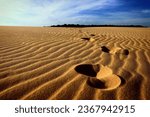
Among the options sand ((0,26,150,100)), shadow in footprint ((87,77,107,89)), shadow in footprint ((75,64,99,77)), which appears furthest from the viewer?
shadow in footprint ((75,64,99,77))

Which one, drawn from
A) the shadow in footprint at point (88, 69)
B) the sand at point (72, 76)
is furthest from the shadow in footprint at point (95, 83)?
the shadow in footprint at point (88, 69)

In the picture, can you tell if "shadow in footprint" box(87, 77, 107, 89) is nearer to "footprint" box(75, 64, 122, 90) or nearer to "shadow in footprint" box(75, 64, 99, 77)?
"footprint" box(75, 64, 122, 90)

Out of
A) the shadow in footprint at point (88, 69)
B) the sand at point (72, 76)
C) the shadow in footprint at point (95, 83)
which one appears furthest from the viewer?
the shadow in footprint at point (88, 69)

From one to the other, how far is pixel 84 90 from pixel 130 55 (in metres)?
1.85

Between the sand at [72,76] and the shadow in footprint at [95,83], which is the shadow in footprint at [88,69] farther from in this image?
the shadow in footprint at [95,83]

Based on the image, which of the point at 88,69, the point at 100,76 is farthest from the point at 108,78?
the point at 88,69

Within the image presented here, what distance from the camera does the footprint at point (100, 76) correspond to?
6.70 ft

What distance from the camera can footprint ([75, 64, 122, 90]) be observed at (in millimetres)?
2043

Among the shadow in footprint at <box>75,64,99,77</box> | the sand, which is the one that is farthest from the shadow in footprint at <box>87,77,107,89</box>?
the shadow in footprint at <box>75,64,99,77</box>

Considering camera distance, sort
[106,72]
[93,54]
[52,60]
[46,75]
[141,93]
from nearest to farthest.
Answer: [141,93]
[46,75]
[106,72]
[52,60]
[93,54]

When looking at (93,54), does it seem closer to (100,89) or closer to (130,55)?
(130,55)

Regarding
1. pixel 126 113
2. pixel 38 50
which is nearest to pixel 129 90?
pixel 126 113

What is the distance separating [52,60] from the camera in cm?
283

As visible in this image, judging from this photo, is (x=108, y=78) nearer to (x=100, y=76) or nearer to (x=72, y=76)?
(x=100, y=76)
